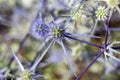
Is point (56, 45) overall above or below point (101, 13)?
below

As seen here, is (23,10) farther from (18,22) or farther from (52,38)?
(52,38)

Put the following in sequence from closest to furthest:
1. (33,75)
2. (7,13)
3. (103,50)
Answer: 1. (103,50)
2. (33,75)
3. (7,13)

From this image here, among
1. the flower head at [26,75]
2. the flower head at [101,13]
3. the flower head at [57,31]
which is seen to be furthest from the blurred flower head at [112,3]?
the flower head at [26,75]

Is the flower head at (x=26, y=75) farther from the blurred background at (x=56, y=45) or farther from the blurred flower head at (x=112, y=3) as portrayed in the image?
the blurred flower head at (x=112, y=3)

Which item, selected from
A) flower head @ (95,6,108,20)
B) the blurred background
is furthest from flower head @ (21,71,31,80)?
flower head @ (95,6,108,20)

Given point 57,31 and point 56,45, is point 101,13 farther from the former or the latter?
point 56,45

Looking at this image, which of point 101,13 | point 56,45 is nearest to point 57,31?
point 101,13


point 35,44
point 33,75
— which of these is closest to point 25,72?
point 33,75

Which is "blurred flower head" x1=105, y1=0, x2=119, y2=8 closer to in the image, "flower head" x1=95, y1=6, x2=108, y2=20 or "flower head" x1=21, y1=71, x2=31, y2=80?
"flower head" x1=95, y1=6, x2=108, y2=20
